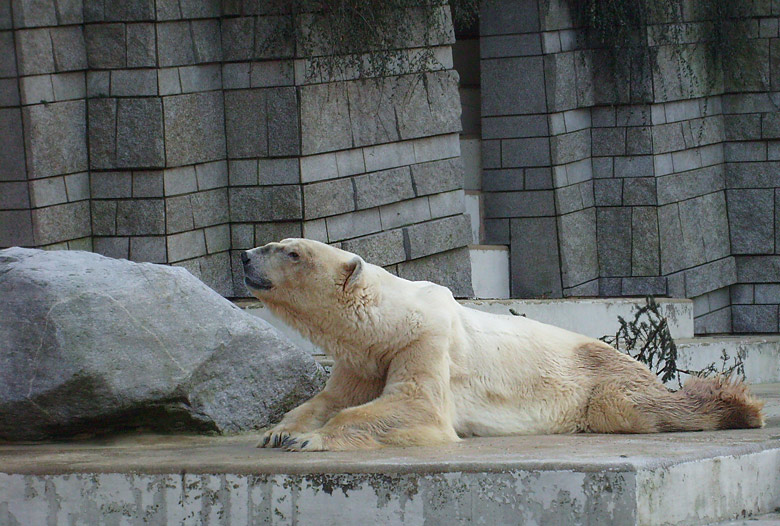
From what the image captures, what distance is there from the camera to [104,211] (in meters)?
7.07

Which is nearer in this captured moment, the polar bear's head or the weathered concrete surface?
the polar bear's head

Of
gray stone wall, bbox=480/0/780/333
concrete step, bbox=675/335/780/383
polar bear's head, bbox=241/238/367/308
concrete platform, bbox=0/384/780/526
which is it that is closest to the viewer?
concrete platform, bbox=0/384/780/526

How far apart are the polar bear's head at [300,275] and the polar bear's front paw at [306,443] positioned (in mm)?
507

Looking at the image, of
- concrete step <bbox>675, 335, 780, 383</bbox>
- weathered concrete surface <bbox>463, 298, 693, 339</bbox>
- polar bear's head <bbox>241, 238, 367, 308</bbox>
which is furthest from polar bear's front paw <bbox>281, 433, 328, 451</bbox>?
concrete step <bbox>675, 335, 780, 383</bbox>

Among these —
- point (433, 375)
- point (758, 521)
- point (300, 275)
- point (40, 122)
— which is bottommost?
point (758, 521)

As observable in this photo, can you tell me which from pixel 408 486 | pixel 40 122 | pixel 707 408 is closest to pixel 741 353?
pixel 707 408

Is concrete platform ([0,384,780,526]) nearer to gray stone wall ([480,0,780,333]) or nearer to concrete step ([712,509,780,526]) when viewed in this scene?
concrete step ([712,509,780,526])

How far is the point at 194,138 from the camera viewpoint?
7.19 metres

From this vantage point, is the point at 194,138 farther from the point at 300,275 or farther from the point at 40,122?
the point at 300,275

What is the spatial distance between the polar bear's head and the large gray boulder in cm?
61

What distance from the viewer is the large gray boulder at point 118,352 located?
4.72 metres

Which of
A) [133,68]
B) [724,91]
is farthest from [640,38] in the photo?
[133,68]

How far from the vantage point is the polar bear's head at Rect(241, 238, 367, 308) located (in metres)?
4.47

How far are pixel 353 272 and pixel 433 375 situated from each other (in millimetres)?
472
